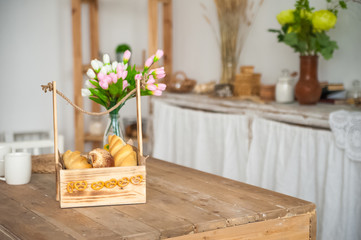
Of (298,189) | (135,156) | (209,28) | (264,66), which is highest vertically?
(209,28)

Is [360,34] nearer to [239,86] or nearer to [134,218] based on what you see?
[239,86]

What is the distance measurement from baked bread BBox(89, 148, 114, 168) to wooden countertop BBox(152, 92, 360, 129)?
4.15 ft

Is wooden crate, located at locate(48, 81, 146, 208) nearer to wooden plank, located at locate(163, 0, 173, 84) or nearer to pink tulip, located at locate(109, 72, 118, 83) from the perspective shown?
pink tulip, located at locate(109, 72, 118, 83)

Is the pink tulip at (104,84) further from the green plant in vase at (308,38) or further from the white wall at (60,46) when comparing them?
the white wall at (60,46)

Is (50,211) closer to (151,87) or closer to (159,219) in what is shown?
(159,219)

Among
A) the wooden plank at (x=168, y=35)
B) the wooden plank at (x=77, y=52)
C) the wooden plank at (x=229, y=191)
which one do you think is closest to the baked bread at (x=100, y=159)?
the wooden plank at (x=229, y=191)

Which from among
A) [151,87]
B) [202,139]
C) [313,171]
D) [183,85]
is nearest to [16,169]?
[151,87]

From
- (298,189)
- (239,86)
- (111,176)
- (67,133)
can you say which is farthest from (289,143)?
(67,133)

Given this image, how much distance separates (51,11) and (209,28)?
51.6 inches

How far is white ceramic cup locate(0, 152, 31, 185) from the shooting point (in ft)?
5.47

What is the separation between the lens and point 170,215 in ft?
4.37

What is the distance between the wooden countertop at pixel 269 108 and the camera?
2.44m

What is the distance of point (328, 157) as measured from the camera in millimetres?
2326

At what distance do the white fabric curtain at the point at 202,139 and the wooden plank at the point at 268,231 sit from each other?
146 cm
